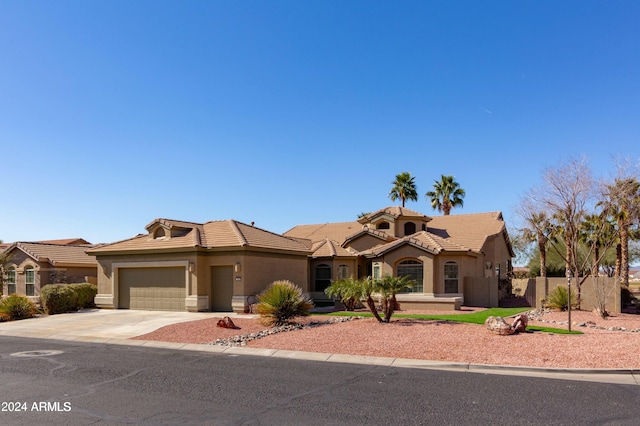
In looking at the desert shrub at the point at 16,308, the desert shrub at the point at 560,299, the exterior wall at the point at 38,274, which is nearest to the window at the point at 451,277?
the desert shrub at the point at 560,299

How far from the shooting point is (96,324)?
21.2 metres

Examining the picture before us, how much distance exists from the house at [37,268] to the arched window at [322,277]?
566 inches

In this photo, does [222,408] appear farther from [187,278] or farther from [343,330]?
[187,278]

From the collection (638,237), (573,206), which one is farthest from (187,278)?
(638,237)

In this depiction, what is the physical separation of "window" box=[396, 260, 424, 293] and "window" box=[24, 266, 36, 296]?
21952mm

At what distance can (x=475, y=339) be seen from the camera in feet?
47.5

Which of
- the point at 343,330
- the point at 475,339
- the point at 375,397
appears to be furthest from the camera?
the point at 343,330

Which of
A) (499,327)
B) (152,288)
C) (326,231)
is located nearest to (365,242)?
(326,231)

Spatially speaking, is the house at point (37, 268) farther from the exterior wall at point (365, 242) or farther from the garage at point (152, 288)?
the exterior wall at point (365, 242)

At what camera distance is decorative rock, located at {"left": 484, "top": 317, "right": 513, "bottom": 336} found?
→ 15.1m

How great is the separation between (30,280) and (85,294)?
561 centimetres

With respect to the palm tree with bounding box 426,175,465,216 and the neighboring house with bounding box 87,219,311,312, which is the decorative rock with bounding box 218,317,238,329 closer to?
the neighboring house with bounding box 87,219,311,312

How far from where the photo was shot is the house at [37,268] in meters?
30.6

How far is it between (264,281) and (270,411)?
18.2m
